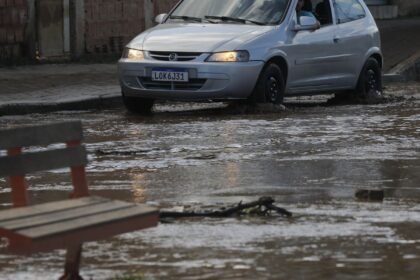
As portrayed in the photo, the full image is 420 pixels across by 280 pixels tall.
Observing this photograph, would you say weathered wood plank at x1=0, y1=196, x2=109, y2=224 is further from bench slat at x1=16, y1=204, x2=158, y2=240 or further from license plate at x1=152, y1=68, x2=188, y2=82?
license plate at x1=152, y1=68, x2=188, y2=82

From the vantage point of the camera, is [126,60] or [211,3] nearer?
[126,60]

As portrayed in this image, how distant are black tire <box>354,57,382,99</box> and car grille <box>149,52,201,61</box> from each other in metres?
3.15

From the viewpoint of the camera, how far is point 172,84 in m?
14.6

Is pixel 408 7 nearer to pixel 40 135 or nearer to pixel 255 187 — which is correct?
pixel 255 187

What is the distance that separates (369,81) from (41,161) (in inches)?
451

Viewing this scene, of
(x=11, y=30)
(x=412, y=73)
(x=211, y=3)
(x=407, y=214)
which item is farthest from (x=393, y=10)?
(x=407, y=214)

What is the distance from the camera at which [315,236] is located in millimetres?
7348

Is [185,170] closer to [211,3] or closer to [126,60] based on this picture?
[126,60]

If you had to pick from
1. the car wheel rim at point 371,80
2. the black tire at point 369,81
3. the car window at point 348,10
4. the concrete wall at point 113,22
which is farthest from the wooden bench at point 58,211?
the concrete wall at point 113,22

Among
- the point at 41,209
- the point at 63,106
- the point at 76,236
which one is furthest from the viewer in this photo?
the point at 63,106

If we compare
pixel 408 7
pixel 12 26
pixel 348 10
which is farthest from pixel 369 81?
pixel 408 7

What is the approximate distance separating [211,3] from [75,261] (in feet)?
33.7

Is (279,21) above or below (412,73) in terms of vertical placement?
above

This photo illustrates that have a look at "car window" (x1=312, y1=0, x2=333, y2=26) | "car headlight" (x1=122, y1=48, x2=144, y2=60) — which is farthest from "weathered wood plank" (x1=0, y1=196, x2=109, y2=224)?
"car window" (x1=312, y1=0, x2=333, y2=26)
